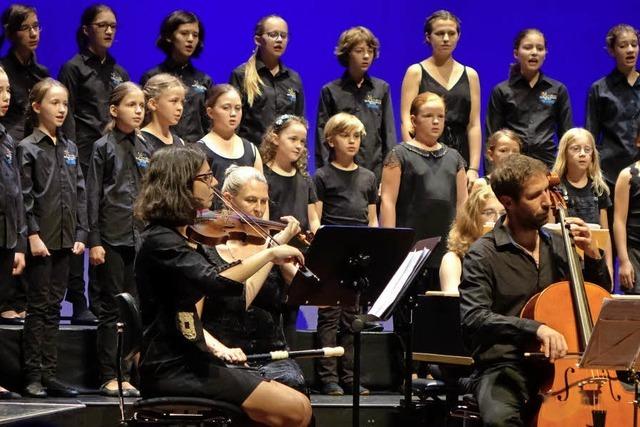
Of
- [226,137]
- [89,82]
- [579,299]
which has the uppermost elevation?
[89,82]

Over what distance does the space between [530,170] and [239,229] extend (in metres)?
1.29

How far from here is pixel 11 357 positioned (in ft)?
19.0

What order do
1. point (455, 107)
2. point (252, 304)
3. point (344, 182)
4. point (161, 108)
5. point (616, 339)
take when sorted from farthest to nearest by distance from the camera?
point (455, 107) < point (344, 182) < point (161, 108) < point (252, 304) < point (616, 339)

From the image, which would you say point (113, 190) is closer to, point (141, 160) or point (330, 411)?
point (141, 160)

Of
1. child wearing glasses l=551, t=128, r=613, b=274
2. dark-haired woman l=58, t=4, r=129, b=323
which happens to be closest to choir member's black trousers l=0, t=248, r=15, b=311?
dark-haired woman l=58, t=4, r=129, b=323

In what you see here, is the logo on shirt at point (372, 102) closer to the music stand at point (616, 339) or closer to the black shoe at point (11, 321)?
the black shoe at point (11, 321)

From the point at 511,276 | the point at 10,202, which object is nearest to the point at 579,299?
the point at 511,276

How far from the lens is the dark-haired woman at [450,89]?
7.25m

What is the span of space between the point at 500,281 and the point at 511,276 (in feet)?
0.16

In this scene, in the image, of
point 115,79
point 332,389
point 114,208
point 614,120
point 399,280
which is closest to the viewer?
point 399,280

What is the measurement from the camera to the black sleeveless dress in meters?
7.24

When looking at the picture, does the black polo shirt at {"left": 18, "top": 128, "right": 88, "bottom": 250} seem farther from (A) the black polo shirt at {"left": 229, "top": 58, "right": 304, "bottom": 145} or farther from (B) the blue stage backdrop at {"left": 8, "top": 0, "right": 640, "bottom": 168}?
(B) the blue stage backdrop at {"left": 8, "top": 0, "right": 640, "bottom": 168}

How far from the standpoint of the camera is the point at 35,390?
18.5 feet

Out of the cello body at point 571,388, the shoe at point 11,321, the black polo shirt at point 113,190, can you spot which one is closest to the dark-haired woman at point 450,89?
the black polo shirt at point 113,190
